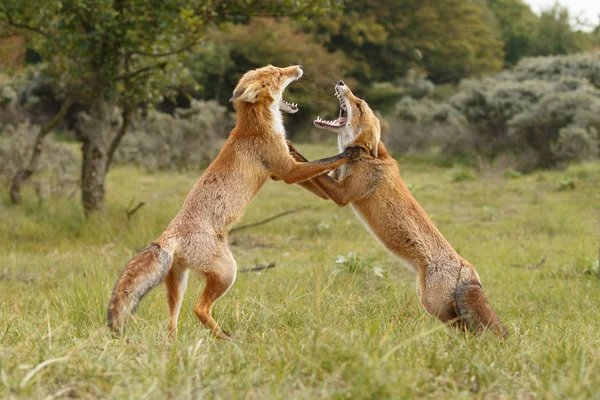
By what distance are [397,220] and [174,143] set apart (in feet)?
51.8

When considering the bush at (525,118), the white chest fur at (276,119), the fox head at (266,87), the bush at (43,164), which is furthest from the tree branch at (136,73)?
the bush at (525,118)

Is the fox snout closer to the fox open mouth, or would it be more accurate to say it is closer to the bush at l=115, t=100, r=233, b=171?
the fox open mouth

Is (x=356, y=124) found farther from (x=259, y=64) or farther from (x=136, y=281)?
(x=259, y=64)

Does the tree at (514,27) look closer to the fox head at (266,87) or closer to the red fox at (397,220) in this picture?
the red fox at (397,220)

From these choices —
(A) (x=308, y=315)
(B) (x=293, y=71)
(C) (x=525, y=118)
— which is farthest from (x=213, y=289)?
(C) (x=525, y=118)

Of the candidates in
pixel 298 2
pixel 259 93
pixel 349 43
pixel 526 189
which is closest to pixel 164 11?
pixel 298 2

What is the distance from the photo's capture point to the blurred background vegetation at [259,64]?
34.3 feet

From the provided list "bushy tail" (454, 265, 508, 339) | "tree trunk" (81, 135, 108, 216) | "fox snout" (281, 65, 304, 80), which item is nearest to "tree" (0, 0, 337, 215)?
"tree trunk" (81, 135, 108, 216)

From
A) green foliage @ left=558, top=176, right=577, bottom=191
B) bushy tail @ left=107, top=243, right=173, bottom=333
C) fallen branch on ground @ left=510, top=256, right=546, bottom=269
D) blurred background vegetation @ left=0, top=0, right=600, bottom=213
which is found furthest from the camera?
green foliage @ left=558, top=176, right=577, bottom=191

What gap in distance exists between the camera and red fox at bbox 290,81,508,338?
496cm

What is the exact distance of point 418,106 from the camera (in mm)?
25188

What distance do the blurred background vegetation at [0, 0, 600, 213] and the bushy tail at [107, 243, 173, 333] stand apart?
6.98 feet

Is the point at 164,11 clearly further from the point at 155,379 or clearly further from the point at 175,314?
the point at 155,379

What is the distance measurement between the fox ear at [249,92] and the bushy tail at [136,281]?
53.6 inches
